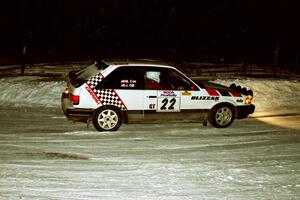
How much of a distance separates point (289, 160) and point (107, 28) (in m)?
30.0

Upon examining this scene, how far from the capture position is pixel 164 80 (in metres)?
10.2

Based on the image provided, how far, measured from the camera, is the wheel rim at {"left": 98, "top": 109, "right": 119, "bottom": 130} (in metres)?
9.84

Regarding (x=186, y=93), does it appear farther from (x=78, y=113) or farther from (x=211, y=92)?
(x=78, y=113)

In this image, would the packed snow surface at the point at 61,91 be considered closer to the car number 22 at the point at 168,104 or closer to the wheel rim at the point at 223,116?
the wheel rim at the point at 223,116

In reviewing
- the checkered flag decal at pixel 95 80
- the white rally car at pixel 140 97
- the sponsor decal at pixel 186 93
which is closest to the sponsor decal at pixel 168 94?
the white rally car at pixel 140 97

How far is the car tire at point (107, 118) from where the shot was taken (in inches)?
386

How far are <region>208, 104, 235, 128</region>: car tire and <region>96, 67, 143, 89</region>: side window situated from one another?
1657mm

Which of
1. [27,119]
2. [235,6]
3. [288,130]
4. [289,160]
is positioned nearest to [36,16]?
[235,6]

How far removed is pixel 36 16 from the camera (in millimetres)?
33969

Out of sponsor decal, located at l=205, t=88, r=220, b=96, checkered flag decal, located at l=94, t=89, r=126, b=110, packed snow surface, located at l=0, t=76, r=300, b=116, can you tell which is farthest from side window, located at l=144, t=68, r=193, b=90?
packed snow surface, located at l=0, t=76, r=300, b=116

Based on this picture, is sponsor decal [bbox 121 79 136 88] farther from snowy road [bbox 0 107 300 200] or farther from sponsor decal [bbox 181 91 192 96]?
sponsor decal [bbox 181 91 192 96]

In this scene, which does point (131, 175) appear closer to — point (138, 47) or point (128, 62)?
→ point (128, 62)

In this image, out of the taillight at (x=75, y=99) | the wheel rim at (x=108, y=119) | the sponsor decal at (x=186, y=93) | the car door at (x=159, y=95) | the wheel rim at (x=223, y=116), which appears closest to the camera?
the taillight at (x=75, y=99)

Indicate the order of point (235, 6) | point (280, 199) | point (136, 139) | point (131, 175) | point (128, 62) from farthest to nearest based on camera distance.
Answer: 1. point (235, 6)
2. point (128, 62)
3. point (136, 139)
4. point (131, 175)
5. point (280, 199)
